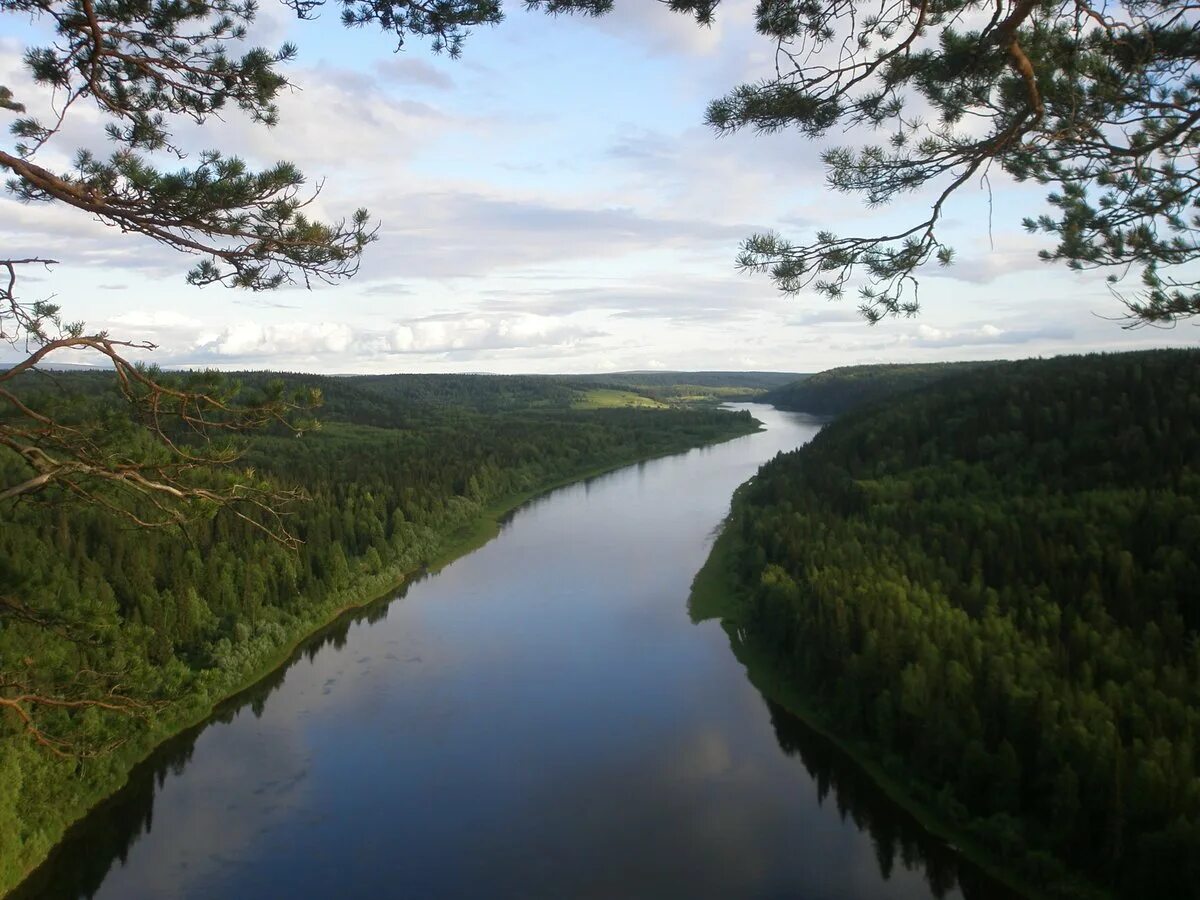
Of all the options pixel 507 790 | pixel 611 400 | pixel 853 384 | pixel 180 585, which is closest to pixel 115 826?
pixel 507 790

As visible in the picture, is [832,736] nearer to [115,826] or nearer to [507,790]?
[507,790]

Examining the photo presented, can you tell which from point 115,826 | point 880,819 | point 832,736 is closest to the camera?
point 115,826

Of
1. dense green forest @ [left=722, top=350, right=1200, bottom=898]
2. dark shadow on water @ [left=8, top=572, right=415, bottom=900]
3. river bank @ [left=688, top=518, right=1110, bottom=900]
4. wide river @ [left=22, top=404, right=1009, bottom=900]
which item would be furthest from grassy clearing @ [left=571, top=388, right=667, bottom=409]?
dark shadow on water @ [left=8, top=572, right=415, bottom=900]

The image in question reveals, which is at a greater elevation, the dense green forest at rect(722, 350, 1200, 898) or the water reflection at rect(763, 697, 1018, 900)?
the dense green forest at rect(722, 350, 1200, 898)

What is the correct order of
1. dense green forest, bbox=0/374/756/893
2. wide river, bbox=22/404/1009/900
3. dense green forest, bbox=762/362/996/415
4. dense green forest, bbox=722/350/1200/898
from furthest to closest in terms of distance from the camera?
dense green forest, bbox=762/362/996/415 < wide river, bbox=22/404/1009/900 < dense green forest, bbox=722/350/1200/898 < dense green forest, bbox=0/374/756/893

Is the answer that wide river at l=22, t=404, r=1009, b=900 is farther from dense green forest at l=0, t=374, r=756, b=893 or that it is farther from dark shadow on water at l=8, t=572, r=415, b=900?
dense green forest at l=0, t=374, r=756, b=893

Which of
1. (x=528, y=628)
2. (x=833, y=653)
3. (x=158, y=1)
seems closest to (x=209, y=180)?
(x=158, y=1)

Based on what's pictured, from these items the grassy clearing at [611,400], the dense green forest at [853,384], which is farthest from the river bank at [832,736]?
the grassy clearing at [611,400]

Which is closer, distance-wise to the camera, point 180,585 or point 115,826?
point 115,826
